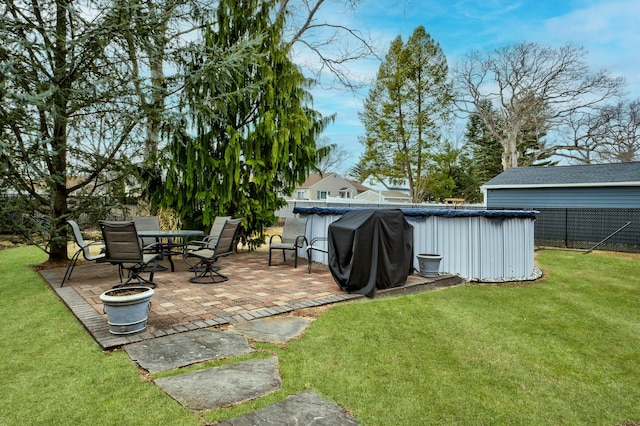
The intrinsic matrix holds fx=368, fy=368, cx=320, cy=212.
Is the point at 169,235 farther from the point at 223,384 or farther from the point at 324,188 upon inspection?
the point at 324,188

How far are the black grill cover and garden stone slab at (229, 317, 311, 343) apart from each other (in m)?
1.30

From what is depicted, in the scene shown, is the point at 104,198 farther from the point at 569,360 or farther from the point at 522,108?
the point at 522,108

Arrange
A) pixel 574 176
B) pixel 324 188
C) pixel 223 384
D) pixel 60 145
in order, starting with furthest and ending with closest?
pixel 324 188 → pixel 574 176 → pixel 60 145 → pixel 223 384

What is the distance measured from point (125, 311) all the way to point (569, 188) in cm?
1512

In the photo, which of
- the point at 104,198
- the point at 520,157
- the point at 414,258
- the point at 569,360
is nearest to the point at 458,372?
the point at 569,360

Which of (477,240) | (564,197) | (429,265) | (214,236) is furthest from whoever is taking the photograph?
(564,197)

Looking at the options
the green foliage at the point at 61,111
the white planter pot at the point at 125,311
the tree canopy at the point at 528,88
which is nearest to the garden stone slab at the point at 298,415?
the white planter pot at the point at 125,311

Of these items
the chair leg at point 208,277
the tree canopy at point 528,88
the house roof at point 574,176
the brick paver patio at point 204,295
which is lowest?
the brick paver patio at point 204,295

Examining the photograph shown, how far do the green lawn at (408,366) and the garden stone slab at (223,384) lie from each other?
0.30 feet

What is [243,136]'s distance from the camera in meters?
8.73

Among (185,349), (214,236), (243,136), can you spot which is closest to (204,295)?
(185,349)

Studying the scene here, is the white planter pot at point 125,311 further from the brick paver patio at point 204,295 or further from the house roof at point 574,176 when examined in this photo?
the house roof at point 574,176

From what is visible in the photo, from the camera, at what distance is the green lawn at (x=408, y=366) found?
91.9 inches

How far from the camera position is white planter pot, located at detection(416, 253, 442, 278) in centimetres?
602
